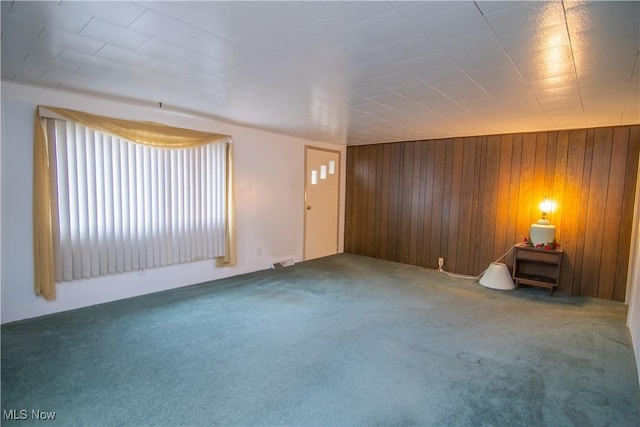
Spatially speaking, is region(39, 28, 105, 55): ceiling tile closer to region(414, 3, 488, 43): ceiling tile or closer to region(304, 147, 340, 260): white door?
region(414, 3, 488, 43): ceiling tile

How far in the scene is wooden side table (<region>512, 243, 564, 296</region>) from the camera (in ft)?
13.4

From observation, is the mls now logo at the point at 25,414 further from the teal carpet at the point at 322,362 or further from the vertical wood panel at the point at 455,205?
the vertical wood panel at the point at 455,205

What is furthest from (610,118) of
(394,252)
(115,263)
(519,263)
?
(115,263)

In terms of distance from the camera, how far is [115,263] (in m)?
3.54

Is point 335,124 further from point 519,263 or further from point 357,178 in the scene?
point 519,263

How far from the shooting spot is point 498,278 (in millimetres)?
4406

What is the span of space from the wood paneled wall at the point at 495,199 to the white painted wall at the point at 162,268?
4.20 feet

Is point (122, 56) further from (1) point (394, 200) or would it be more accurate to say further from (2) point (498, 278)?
(2) point (498, 278)

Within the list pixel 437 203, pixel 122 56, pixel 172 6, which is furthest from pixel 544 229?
pixel 122 56

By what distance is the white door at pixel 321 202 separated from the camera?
592 centimetres

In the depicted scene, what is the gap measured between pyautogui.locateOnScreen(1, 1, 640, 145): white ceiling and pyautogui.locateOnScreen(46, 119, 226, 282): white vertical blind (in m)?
0.64

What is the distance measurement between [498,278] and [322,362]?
10.4 ft

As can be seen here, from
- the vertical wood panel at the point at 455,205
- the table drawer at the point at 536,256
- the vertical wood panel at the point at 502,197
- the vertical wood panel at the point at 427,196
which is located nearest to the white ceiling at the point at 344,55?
the vertical wood panel at the point at 502,197

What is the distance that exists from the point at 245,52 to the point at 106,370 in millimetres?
2424
